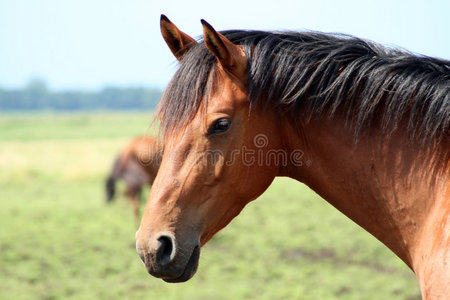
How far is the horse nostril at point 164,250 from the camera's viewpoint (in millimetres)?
1997

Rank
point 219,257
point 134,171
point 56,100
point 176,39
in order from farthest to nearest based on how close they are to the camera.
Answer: point 56,100 < point 134,171 < point 219,257 < point 176,39

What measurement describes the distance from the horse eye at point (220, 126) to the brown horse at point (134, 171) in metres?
8.51

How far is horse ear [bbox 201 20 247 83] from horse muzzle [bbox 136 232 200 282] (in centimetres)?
72

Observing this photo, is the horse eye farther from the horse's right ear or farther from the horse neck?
the horse's right ear

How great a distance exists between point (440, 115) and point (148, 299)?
16.5ft

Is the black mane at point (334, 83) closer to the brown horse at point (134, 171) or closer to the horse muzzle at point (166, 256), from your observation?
the horse muzzle at point (166, 256)

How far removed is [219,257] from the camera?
8.13m

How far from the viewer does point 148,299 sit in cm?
625

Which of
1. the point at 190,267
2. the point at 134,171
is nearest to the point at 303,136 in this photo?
the point at 190,267

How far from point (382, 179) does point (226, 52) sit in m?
0.81

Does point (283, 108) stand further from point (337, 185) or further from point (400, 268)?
point (400, 268)

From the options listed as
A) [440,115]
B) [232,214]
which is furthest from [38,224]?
Answer: [440,115]

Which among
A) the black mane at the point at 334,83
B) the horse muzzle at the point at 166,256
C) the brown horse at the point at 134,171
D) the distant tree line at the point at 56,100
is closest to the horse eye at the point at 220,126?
the black mane at the point at 334,83

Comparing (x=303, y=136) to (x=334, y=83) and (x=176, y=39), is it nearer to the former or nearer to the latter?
(x=334, y=83)
